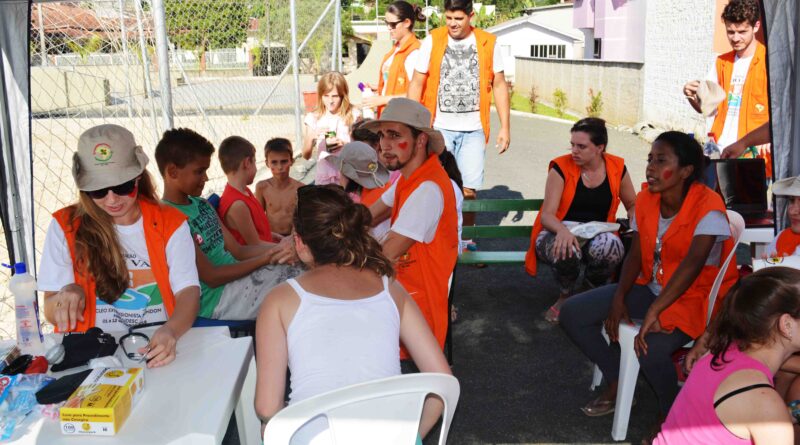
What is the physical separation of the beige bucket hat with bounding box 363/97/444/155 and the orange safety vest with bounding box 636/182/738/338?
109 cm

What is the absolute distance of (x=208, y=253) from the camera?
341 centimetres

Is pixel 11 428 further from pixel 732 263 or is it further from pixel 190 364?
pixel 732 263

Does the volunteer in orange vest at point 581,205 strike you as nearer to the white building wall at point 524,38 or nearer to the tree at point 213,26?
the tree at point 213,26

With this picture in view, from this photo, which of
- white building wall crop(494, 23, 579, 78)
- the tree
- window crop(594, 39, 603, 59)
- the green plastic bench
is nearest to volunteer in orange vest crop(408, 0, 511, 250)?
the green plastic bench

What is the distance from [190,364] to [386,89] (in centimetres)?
510

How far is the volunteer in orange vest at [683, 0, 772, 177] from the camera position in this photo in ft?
14.9

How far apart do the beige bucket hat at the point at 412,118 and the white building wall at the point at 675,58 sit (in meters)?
11.0

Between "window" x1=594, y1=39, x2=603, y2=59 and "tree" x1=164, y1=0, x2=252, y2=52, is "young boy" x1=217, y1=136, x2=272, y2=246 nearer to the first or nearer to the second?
"tree" x1=164, y1=0, x2=252, y2=52

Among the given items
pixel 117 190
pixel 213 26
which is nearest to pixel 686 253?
pixel 117 190

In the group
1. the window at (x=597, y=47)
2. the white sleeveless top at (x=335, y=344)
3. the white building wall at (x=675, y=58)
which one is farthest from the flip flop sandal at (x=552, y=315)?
the window at (x=597, y=47)

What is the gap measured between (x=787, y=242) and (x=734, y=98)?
189cm

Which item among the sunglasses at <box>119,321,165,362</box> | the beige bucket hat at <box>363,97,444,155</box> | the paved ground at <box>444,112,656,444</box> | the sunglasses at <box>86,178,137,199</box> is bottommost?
A: the paved ground at <box>444,112,656,444</box>

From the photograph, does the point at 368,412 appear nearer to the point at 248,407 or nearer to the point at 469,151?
the point at 248,407

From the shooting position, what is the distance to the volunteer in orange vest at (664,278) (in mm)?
3053
